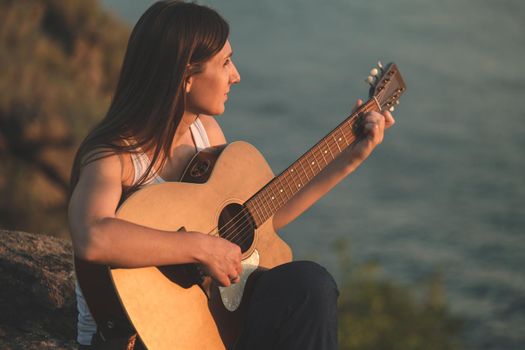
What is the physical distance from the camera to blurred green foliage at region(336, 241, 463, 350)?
690cm

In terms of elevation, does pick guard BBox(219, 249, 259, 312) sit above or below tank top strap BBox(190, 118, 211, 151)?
below

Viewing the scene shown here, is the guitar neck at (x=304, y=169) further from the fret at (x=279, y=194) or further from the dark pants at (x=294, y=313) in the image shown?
the dark pants at (x=294, y=313)

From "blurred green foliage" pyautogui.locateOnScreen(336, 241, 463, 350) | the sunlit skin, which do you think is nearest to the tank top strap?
the sunlit skin

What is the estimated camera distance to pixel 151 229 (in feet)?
7.86

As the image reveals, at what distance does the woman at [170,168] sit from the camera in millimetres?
2342

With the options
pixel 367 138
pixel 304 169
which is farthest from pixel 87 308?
pixel 367 138

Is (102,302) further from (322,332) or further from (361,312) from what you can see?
(361,312)

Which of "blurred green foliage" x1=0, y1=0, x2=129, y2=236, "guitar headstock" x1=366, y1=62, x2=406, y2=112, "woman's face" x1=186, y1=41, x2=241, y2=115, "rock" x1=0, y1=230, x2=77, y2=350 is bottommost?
"blurred green foliage" x1=0, y1=0, x2=129, y2=236

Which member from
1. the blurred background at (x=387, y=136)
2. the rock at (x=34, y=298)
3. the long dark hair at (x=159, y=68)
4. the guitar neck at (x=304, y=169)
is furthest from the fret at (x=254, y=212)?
the blurred background at (x=387, y=136)

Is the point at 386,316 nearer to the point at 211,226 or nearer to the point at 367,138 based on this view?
the point at 367,138

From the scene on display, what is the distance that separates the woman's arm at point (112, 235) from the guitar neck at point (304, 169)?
0.39m

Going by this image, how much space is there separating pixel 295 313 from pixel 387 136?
12.2 metres

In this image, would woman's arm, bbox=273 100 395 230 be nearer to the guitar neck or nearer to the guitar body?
the guitar neck

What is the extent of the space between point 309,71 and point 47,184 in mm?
9431
